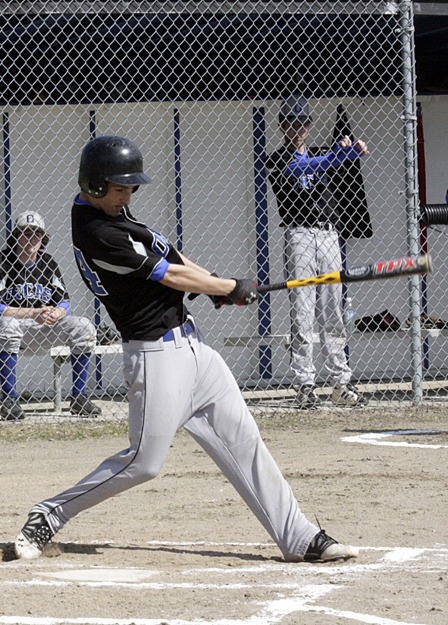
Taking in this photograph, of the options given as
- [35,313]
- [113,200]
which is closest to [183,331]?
[113,200]

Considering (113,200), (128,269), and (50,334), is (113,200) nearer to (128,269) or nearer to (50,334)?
(128,269)

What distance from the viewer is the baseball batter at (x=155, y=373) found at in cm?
454

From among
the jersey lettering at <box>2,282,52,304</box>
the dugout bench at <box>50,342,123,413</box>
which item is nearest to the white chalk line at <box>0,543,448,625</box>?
the dugout bench at <box>50,342,123,413</box>

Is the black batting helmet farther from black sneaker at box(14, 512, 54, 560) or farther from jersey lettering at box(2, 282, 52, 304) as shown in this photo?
jersey lettering at box(2, 282, 52, 304)

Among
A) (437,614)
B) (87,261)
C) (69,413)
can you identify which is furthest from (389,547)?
(69,413)

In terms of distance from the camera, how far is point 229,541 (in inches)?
198

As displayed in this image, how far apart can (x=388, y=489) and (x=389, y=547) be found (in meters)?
1.23

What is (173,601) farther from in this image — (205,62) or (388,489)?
(205,62)

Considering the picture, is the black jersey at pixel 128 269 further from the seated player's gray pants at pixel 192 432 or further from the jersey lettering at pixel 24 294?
the jersey lettering at pixel 24 294

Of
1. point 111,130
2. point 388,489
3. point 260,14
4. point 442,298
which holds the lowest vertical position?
point 388,489

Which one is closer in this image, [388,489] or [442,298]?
[388,489]

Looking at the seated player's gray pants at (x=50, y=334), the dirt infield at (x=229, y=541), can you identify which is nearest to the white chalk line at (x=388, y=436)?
the dirt infield at (x=229, y=541)

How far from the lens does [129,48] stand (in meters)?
9.59

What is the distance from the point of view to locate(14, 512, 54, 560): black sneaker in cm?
468
